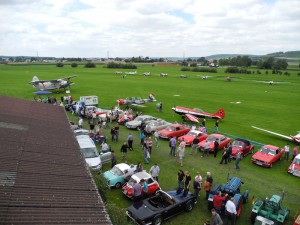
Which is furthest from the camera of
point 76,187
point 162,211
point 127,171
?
point 127,171

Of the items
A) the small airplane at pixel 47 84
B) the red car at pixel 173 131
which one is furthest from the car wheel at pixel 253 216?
the small airplane at pixel 47 84

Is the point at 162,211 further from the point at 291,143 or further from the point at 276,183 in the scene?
the point at 291,143

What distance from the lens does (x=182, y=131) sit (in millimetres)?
23000

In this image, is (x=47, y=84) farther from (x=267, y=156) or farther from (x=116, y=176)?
(x=267, y=156)

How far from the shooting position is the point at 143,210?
10680 mm

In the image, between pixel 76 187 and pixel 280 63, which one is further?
pixel 280 63

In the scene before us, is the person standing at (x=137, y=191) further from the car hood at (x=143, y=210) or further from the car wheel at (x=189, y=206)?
the car wheel at (x=189, y=206)

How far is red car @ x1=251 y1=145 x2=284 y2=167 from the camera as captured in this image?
56.1 ft

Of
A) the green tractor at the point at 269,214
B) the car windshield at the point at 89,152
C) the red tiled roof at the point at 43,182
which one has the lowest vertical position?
the green tractor at the point at 269,214

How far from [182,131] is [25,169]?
16.7 m

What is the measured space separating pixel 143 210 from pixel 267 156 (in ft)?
35.8

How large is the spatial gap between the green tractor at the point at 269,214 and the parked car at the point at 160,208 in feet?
9.07

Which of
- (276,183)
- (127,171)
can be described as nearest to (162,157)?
(127,171)

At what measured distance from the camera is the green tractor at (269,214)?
10.3 meters
